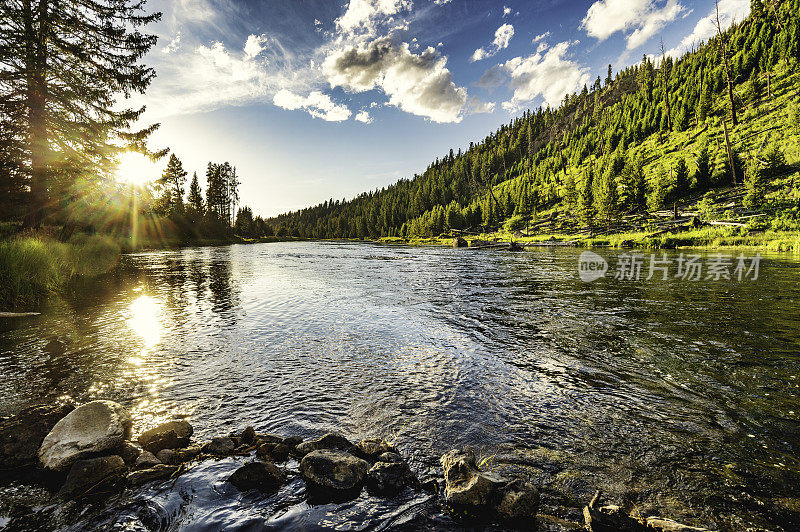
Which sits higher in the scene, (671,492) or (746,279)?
(746,279)

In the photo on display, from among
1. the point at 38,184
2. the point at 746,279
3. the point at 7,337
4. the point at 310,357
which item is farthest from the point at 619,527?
the point at 38,184

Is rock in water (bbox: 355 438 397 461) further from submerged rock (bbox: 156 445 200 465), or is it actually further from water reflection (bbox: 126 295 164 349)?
water reflection (bbox: 126 295 164 349)

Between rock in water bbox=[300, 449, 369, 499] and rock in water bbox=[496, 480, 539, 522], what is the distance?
7.37 feet

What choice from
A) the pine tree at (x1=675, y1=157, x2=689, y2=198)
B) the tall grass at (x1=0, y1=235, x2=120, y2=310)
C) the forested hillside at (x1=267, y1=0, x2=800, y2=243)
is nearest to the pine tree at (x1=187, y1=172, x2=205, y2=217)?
the forested hillside at (x1=267, y1=0, x2=800, y2=243)

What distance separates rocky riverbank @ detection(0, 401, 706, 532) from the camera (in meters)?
4.54

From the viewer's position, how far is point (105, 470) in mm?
5332

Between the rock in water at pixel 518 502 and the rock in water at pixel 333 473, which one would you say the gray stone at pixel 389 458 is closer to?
the rock in water at pixel 333 473

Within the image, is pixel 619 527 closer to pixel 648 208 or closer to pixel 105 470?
pixel 105 470

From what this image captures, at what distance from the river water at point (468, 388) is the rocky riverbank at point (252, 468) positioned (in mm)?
254

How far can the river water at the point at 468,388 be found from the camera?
4891 mm

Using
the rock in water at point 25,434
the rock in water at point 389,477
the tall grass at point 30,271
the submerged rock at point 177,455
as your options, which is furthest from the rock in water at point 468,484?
the tall grass at point 30,271

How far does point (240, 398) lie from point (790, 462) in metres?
11.2

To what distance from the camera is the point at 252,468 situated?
214 inches

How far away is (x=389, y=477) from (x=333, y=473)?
3.05 feet
